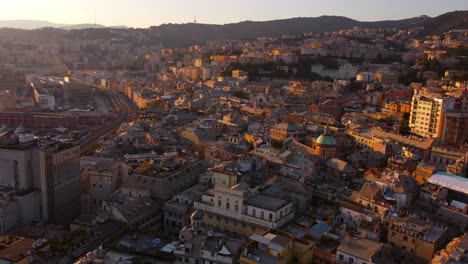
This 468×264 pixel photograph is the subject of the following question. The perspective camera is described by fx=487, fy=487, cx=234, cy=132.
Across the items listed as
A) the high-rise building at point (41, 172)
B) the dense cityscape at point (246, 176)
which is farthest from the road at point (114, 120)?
the high-rise building at point (41, 172)

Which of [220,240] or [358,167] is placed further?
[358,167]

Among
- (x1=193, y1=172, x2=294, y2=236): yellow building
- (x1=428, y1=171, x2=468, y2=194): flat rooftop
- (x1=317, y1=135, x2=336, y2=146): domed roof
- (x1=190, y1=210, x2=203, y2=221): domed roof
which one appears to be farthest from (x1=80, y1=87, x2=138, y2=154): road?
(x1=428, y1=171, x2=468, y2=194): flat rooftop

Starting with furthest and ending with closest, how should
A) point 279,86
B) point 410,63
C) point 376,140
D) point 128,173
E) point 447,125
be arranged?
point 410,63 < point 279,86 < point 447,125 < point 376,140 < point 128,173

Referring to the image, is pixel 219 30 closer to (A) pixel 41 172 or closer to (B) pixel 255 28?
(B) pixel 255 28

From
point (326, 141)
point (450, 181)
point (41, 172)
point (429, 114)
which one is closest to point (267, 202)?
point (41, 172)

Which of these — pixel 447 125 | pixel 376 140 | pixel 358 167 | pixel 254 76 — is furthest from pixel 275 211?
pixel 254 76

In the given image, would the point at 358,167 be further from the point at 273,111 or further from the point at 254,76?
the point at 254,76
